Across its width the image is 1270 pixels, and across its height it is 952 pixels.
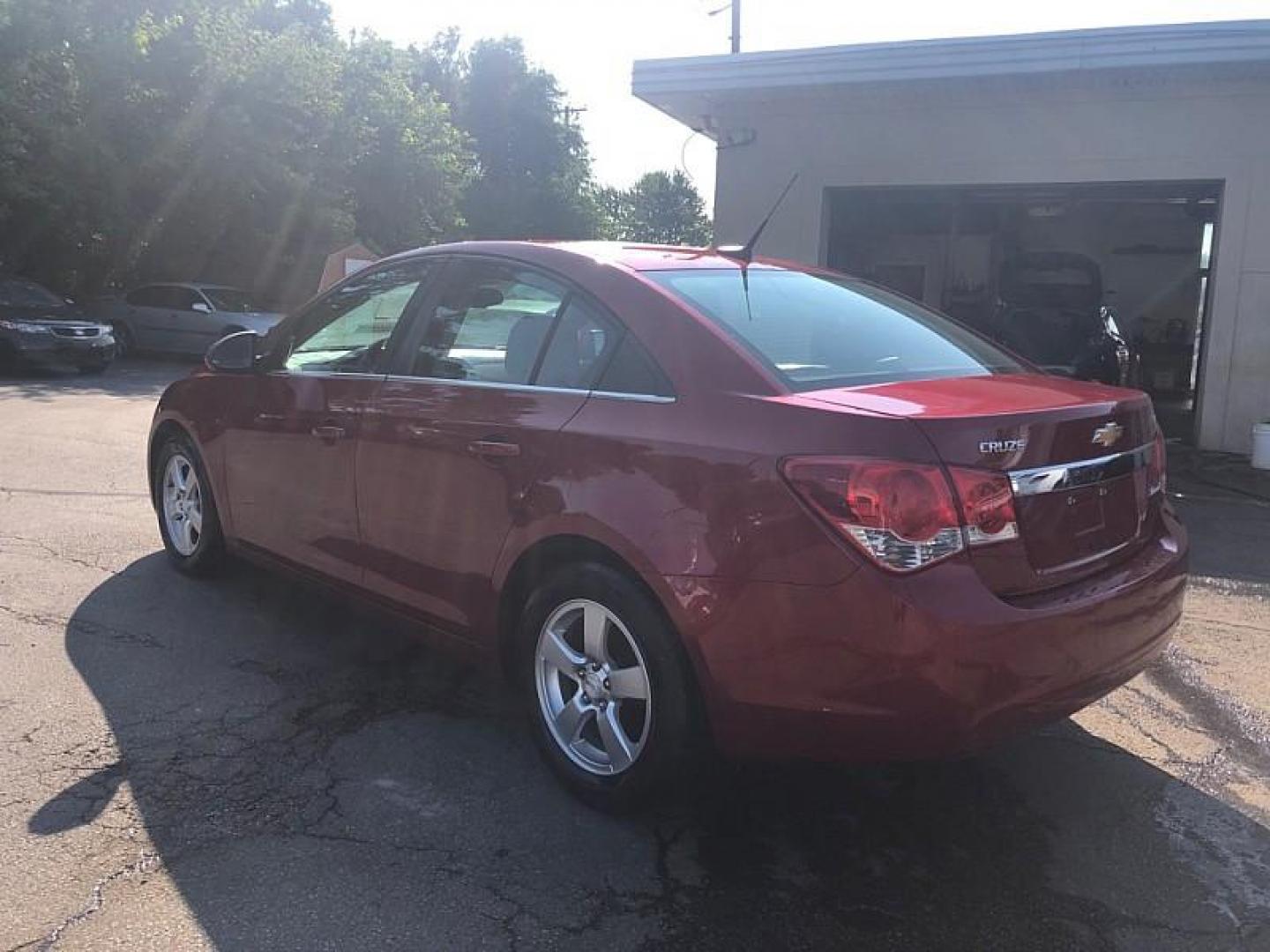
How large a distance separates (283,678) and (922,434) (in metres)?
2.73

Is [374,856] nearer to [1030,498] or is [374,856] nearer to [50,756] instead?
[50,756]

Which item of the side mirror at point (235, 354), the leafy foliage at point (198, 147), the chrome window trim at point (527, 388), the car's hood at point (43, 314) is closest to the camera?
the chrome window trim at point (527, 388)

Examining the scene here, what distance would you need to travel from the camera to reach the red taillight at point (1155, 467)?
131 inches

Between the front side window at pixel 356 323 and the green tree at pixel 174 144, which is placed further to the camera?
the green tree at pixel 174 144

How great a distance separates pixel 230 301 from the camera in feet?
63.0

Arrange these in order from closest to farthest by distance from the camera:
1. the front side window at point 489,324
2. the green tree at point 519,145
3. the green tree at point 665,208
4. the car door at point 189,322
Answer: the front side window at point 489,324 → the car door at point 189,322 → the green tree at point 519,145 → the green tree at point 665,208

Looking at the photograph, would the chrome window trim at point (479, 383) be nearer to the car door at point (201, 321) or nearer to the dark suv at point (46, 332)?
the dark suv at point (46, 332)

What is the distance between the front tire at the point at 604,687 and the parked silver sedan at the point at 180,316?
16.2 meters

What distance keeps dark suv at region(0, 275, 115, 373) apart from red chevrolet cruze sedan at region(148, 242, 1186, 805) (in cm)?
1428

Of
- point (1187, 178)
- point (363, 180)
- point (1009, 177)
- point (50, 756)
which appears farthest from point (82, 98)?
point (50, 756)

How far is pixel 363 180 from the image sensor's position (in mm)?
24219

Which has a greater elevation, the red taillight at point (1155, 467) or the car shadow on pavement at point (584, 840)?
the red taillight at point (1155, 467)

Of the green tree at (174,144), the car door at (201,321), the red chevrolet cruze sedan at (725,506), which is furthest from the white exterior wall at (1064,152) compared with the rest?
the green tree at (174,144)

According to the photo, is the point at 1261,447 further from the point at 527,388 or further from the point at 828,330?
the point at 527,388
